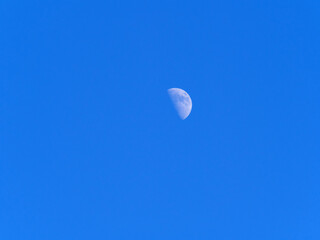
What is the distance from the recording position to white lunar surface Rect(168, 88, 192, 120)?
14.1ft

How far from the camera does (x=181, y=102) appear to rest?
4.28 metres

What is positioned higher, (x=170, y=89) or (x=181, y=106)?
(x=170, y=89)

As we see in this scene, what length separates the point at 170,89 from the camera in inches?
173

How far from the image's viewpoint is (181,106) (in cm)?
429

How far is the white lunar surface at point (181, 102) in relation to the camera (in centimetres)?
429

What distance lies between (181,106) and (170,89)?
399 millimetres
